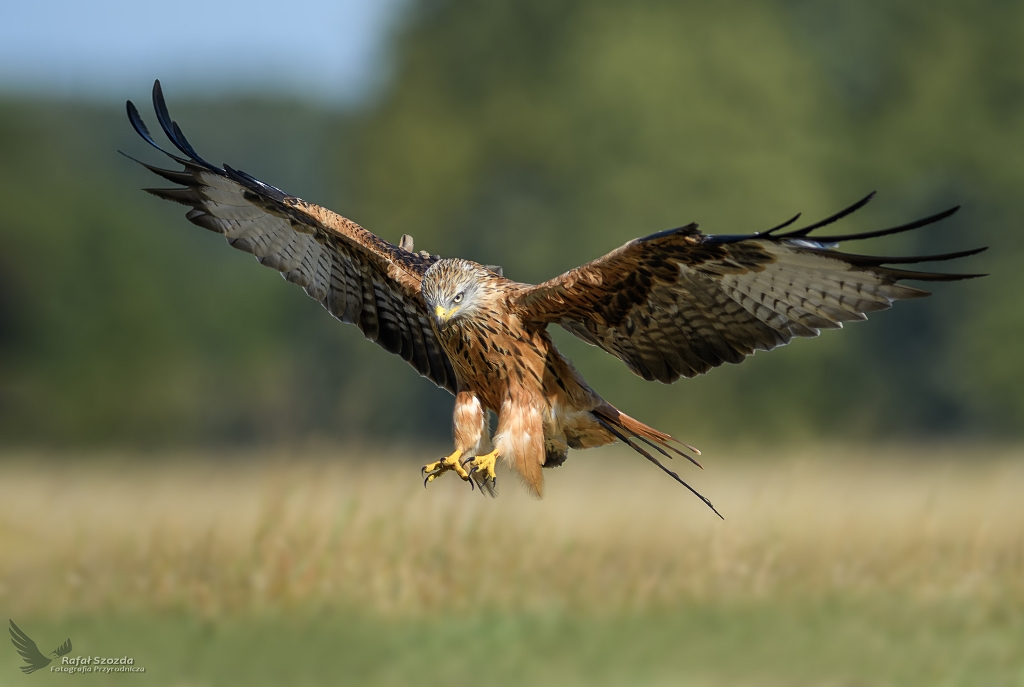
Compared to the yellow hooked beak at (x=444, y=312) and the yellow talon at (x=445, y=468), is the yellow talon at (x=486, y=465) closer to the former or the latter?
the yellow talon at (x=445, y=468)

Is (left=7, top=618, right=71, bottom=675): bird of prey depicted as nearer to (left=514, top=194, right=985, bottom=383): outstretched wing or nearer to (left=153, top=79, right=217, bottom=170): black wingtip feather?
(left=153, top=79, right=217, bottom=170): black wingtip feather

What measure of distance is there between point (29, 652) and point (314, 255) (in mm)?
3680

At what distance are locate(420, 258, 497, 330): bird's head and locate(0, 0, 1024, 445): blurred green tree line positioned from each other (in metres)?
18.6

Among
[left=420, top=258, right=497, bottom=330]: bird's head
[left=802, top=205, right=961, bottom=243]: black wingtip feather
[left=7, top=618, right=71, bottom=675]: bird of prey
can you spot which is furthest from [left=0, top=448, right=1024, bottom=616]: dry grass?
[left=802, top=205, right=961, bottom=243]: black wingtip feather

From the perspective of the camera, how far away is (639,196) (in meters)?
30.8

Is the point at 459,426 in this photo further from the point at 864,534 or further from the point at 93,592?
the point at 864,534

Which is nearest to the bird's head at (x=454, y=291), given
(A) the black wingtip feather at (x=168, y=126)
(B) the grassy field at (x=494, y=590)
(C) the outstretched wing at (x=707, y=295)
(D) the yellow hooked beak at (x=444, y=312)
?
(D) the yellow hooked beak at (x=444, y=312)

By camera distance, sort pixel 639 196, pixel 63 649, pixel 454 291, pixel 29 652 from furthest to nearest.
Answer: pixel 639 196
pixel 63 649
pixel 29 652
pixel 454 291

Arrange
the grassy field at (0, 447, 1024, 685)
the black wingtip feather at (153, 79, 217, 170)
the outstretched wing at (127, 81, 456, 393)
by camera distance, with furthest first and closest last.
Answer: the grassy field at (0, 447, 1024, 685), the outstretched wing at (127, 81, 456, 393), the black wingtip feather at (153, 79, 217, 170)

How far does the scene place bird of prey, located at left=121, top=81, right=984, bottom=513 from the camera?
6.16 m

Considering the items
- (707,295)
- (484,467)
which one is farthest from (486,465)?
(707,295)

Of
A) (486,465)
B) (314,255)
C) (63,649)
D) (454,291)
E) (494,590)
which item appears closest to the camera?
(486,465)

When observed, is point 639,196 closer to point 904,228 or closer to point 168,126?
point 168,126

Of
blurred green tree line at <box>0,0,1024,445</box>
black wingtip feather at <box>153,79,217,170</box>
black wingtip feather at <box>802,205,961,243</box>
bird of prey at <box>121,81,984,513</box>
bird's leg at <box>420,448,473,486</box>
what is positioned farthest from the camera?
blurred green tree line at <box>0,0,1024,445</box>
